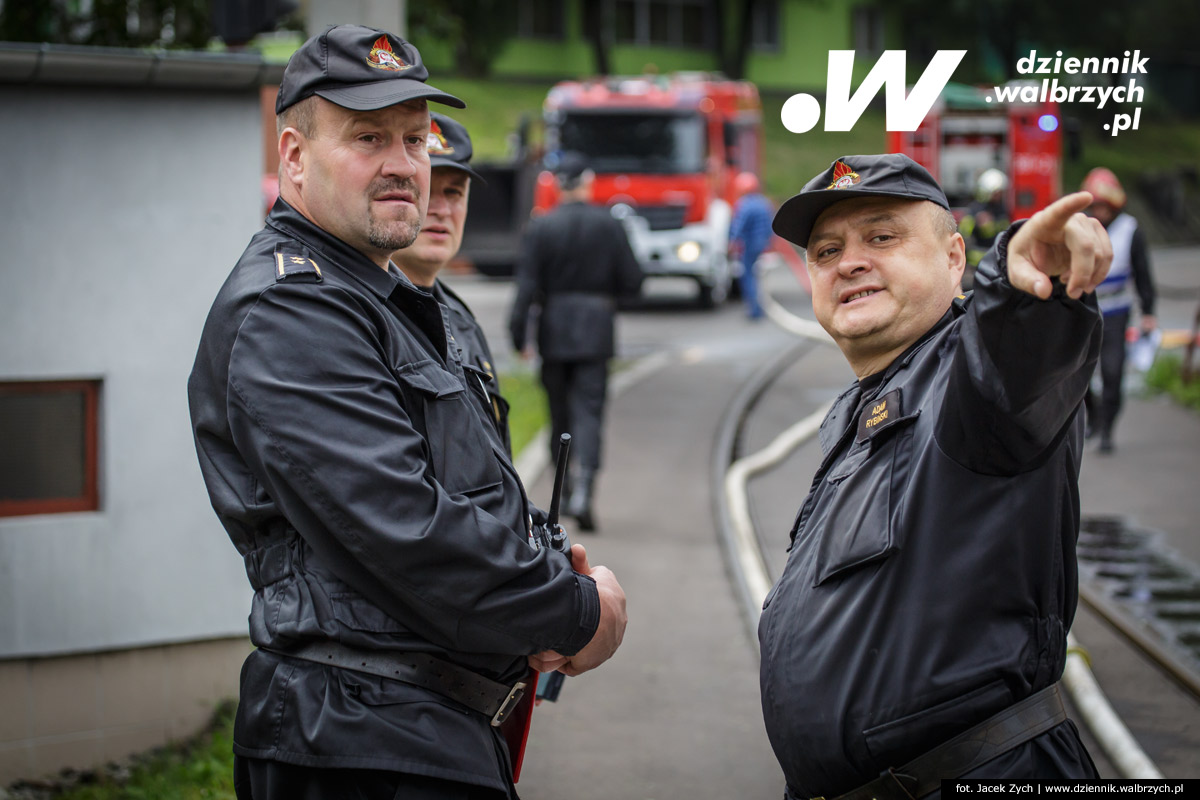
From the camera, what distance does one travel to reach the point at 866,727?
2.27m

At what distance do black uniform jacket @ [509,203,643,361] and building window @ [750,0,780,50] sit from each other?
126ft

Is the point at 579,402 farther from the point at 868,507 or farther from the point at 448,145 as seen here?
the point at 868,507

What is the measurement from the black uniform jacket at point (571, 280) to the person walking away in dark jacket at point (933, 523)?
5234 mm

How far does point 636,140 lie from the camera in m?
18.7

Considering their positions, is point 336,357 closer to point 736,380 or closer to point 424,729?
point 424,729

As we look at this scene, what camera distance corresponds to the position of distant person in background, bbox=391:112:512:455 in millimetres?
3586

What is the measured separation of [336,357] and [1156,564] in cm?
591

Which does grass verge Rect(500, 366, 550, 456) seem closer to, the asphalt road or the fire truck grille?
the asphalt road

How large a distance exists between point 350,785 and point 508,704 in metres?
0.37

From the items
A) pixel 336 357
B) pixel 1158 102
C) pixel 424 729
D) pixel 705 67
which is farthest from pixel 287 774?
pixel 1158 102

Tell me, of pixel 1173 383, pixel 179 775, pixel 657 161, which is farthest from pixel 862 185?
pixel 657 161

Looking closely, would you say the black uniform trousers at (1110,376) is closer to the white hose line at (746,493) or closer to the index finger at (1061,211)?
the white hose line at (746,493)

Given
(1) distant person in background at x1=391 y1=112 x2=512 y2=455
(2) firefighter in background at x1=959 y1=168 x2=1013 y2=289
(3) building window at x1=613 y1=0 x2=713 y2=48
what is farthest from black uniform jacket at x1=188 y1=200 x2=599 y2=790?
(3) building window at x1=613 y1=0 x2=713 y2=48

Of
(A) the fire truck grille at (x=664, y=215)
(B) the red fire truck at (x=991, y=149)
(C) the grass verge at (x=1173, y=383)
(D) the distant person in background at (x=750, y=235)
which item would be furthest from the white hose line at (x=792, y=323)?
(B) the red fire truck at (x=991, y=149)
